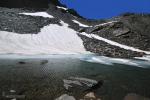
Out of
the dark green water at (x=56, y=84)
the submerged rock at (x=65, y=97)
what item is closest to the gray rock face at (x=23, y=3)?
the dark green water at (x=56, y=84)

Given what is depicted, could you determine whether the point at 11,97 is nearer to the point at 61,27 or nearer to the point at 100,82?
the point at 100,82

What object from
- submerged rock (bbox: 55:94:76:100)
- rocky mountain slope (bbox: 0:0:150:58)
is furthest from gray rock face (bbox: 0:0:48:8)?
submerged rock (bbox: 55:94:76:100)

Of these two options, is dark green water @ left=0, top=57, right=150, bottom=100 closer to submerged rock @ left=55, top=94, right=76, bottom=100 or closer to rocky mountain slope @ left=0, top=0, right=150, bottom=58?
submerged rock @ left=55, top=94, right=76, bottom=100

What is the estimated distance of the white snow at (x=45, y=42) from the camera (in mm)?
31081

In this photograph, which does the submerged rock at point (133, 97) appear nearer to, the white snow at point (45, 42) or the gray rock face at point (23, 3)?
the white snow at point (45, 42)

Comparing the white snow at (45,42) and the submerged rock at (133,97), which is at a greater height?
the white snow at (45,42)

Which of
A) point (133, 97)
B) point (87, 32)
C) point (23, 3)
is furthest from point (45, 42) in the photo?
point (23, 3)

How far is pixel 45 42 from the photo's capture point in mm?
37406

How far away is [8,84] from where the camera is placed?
1415 cm

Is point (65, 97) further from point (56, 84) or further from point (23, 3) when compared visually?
point (23, 3)

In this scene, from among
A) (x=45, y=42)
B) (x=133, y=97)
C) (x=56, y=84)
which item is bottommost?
(x=133, y=97)

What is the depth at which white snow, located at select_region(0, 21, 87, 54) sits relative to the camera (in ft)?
102

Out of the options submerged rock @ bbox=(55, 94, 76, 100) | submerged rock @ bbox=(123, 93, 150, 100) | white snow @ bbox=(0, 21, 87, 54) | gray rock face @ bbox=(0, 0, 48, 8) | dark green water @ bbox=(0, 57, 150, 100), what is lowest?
submerged rock @ bbox=(123, 93, 150, 100)

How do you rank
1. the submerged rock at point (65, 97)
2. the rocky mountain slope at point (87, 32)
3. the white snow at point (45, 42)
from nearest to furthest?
1. the submerged rock at point (65, 97)
2. the white snow at point (45, 42)
3. the rocky mountain slope at point (87, 32)
